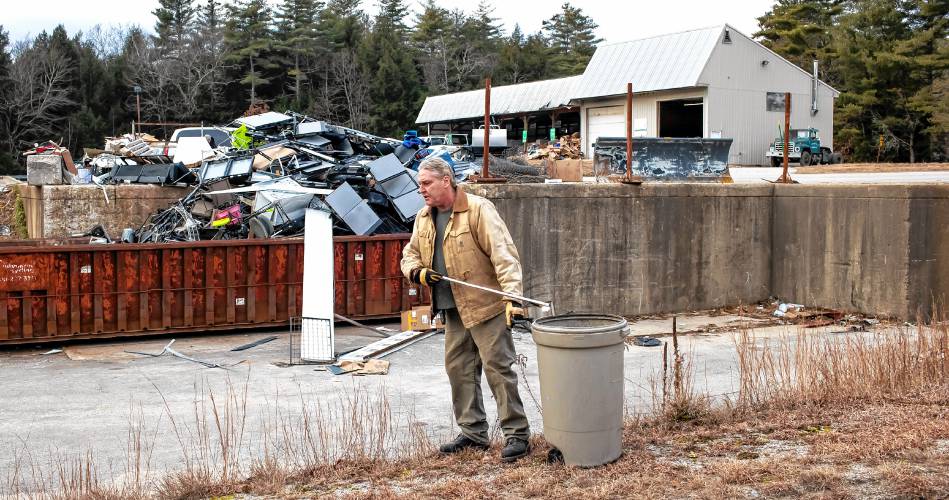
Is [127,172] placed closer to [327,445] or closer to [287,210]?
[287,210]

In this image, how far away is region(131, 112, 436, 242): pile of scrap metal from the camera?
50.2ft

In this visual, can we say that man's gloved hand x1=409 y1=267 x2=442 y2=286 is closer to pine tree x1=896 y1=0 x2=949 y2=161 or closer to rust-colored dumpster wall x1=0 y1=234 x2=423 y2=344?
rust-colored dumpster wall x1=0 y1=234 x2=423 y2=344

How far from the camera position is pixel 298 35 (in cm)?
7044

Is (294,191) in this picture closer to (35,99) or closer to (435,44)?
(35,99)

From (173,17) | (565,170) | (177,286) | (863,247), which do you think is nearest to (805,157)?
(565,170)

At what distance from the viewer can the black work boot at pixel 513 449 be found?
5992mm

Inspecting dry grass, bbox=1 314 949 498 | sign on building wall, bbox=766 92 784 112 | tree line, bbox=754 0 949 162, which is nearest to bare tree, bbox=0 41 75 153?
sign on building wall, bbox=766 92 784 112

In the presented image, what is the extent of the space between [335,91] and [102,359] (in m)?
55.3

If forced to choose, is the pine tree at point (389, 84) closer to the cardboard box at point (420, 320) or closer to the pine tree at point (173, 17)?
the pine tree at point (173, 17)

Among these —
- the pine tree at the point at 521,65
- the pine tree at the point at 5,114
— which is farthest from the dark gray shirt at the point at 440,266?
the pine tree at the point at 521,65

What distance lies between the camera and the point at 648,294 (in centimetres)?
1484

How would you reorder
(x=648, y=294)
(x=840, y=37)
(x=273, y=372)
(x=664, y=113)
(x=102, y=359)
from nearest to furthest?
1. (x=273, y=372)
2. (x=102, y=359)
3. (x=648, y=294)
4. (x=664, y=113)
5. (x=840, y=37)

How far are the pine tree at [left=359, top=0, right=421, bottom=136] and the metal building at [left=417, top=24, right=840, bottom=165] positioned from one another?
2190cm

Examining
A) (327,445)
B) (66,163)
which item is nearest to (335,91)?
(66,163)
